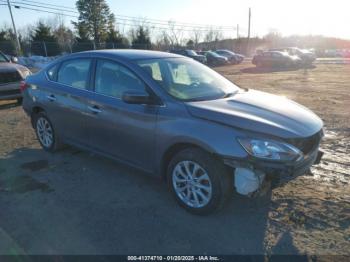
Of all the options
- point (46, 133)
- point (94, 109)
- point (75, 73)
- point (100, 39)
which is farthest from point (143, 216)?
point (100, 39)

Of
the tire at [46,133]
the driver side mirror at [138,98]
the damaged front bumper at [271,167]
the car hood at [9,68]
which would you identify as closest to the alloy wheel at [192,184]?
the damaged front bumper at [271,167]

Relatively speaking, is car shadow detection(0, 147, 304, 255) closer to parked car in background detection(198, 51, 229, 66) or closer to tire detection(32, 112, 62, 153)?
tire detection(32, 112, 62, 153)

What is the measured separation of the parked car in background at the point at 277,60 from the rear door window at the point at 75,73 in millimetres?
24333

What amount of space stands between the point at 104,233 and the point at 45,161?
2.41 m

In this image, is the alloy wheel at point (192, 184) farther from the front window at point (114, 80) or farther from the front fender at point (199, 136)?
the front window at point (114, 80)

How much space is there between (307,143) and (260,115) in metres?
0.56

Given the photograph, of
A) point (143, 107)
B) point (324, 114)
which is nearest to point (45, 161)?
point (143, 107)

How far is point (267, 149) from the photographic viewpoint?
10.0 feet

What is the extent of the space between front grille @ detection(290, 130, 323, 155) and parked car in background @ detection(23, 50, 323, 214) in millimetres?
11

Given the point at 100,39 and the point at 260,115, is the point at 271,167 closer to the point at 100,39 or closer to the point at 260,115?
the point at 260,115

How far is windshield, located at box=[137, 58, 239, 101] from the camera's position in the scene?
12.6 ft

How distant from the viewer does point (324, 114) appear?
26.4 feet

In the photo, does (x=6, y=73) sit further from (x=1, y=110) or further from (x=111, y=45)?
(x=111, y=45)

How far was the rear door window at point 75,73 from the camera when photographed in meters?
4.52
